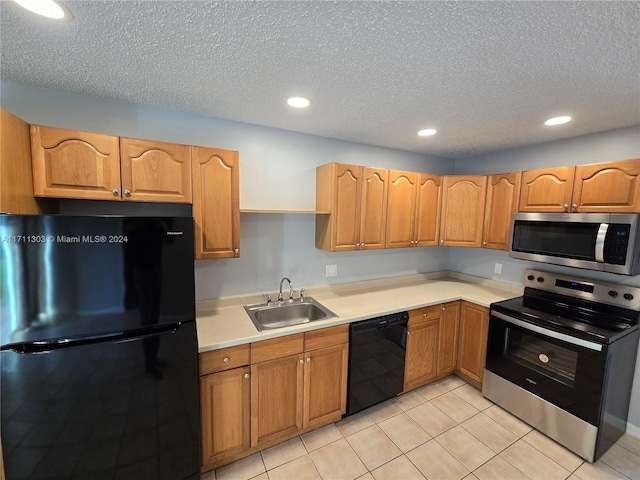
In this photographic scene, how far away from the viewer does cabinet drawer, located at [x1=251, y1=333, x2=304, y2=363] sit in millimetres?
1731

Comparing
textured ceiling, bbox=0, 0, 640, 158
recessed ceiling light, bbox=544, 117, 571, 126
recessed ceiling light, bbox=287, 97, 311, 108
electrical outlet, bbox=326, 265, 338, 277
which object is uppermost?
recessed ceiling light, bbox=544, 117, 571, 126

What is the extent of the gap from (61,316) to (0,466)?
725 mm

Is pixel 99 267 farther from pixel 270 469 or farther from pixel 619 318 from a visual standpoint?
pixel 619 318

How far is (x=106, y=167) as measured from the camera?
5.11 ft

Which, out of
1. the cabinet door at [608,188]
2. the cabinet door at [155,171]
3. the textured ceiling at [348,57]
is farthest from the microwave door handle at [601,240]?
the cabinet door at [155,171]

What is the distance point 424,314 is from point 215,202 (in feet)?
6.44

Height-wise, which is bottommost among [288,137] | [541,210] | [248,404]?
[248,404]

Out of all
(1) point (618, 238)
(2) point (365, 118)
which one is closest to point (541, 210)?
(1) point (618, 238)

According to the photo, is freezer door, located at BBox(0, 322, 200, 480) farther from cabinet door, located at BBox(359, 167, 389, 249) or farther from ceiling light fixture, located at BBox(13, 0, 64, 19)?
cabinet door, located at BBox(359, 167, 389, 249)

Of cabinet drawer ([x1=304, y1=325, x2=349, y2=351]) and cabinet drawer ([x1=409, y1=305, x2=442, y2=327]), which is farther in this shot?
cabinet drawer ([x1=409, y1=305, x2=442, y2=327])

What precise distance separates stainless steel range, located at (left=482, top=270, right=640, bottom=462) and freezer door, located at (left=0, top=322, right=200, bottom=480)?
235cm

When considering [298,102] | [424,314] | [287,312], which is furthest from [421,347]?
[298,102]

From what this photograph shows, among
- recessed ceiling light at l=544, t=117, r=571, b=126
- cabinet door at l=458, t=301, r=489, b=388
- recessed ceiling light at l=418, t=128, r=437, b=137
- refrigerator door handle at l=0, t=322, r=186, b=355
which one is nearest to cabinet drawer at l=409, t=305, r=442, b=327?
cabinet door at l=458, t=301, r=489, b=388

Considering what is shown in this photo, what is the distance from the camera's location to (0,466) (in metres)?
1.21
